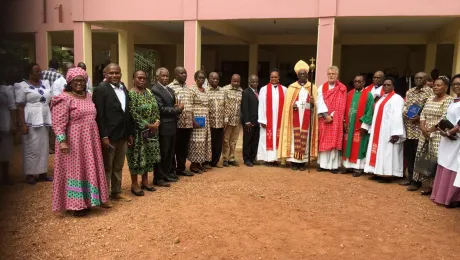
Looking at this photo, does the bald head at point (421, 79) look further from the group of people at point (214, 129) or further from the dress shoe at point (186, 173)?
the dress shoe at point (186, 173)

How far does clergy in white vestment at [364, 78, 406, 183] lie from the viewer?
5.86m

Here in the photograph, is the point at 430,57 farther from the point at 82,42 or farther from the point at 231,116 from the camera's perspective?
the point at 82,42

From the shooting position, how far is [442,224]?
4297 millimetres

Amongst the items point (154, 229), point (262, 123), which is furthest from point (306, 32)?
point (154, 229)

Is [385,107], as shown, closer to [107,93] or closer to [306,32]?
[107,93]

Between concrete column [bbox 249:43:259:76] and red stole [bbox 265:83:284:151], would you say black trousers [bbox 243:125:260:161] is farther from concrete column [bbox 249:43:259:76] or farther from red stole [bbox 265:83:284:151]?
concrete column [bbox 249:43:259:76]

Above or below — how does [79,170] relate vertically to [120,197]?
above

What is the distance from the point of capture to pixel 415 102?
5.70 m

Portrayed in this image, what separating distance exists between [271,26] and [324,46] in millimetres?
3502

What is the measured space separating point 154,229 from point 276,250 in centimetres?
127

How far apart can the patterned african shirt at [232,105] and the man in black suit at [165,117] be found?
141cm

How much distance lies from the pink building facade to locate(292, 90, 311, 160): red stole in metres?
1.85

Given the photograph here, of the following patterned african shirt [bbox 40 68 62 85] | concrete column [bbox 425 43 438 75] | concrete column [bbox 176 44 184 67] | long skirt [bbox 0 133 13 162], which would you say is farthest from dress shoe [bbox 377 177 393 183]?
concrete column [bbox 176 44 184 67]

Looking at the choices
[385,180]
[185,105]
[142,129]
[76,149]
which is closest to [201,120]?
[185,105]
